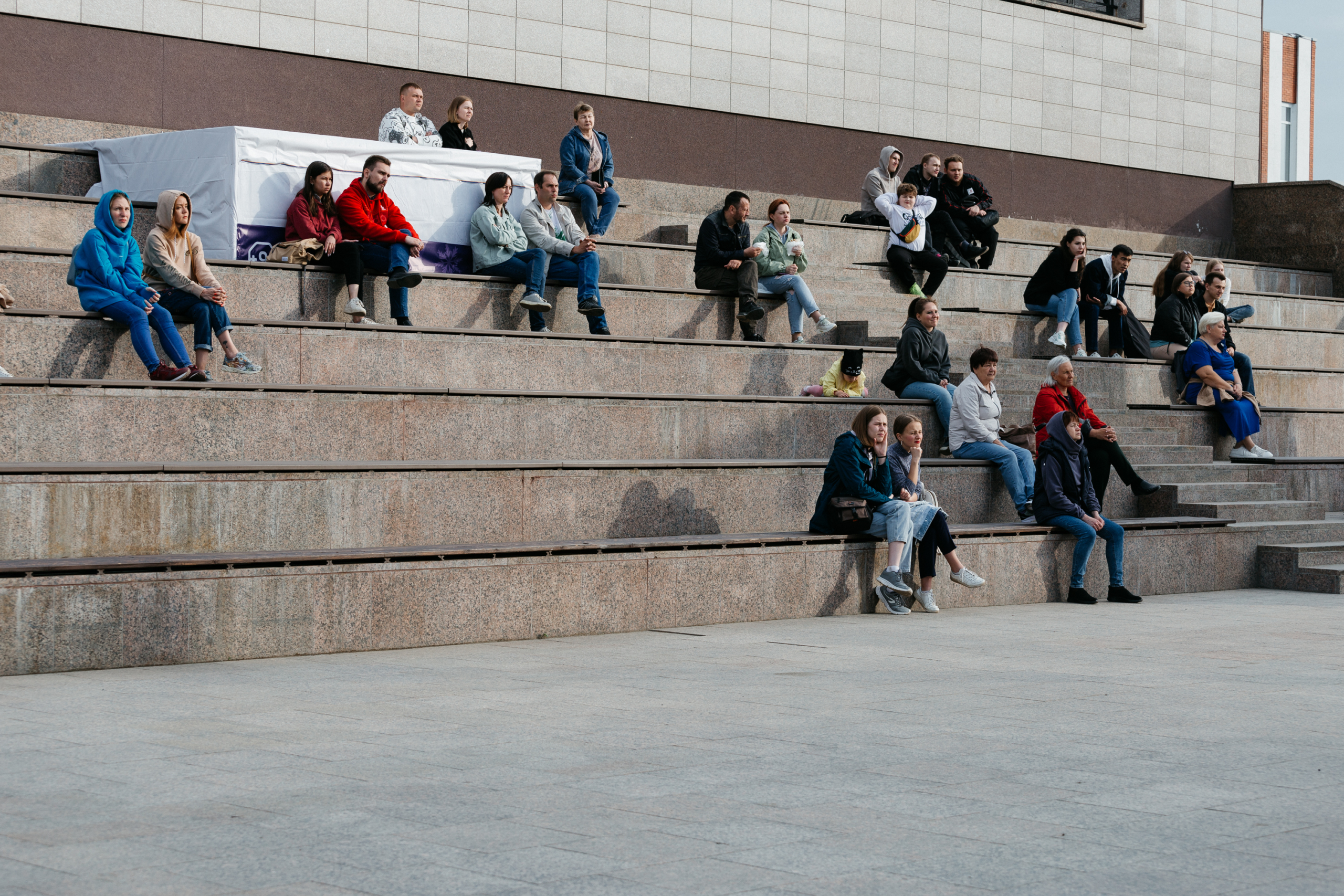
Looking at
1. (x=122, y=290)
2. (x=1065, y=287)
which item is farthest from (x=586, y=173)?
(x=122, y=290)

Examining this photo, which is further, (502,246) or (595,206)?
(595,206)

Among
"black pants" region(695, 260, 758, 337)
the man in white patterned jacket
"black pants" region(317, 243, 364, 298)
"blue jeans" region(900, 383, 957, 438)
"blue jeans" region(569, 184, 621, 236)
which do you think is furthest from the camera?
"blue jeans" region(569, 184, 621, 236)

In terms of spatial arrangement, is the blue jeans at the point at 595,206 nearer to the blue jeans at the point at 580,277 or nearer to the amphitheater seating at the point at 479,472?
the amphitheater seating at the point at 479,472

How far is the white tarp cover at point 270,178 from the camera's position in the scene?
12156mm

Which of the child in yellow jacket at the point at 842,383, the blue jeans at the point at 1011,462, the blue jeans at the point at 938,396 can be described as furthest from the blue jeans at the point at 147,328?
the blue jeans at the point at 1011,462

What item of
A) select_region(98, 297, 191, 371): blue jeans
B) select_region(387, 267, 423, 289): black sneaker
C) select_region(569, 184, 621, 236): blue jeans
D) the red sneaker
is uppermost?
select_region(569, 184, 621, 236): blue jeans

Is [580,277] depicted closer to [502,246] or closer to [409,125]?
[502,246]

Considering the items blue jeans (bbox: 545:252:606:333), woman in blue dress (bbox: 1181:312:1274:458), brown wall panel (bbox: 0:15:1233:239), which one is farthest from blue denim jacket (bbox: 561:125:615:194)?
woman in blue dress (bbox: 1181:312:1274:458)

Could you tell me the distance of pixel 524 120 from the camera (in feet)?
56.9

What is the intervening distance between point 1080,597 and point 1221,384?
477 cm

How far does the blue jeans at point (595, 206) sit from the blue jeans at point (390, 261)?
9.77ft

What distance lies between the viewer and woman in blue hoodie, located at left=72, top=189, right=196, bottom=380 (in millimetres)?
10250

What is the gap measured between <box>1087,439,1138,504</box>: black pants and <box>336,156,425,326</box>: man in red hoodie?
5.64m

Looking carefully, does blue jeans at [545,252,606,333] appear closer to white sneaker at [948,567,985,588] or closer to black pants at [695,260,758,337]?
black pants at [695,260,758,337]
